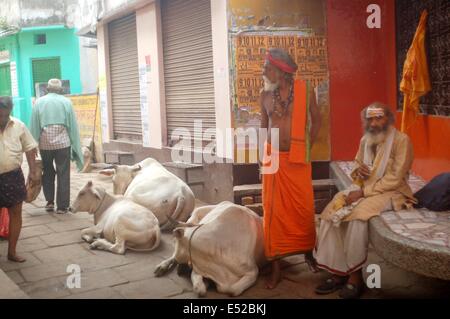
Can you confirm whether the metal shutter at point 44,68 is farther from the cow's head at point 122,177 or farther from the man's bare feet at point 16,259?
the man's bare feet at point 16,259

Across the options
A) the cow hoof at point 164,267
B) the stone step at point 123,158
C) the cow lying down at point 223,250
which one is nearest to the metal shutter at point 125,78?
the stone step at point 123,158

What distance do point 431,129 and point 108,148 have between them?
26.9ft

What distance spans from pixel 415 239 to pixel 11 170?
382cm

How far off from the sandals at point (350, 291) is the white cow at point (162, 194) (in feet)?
9.07

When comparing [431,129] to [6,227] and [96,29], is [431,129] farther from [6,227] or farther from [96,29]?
[96,29]

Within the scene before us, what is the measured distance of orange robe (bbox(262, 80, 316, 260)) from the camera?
4.74m

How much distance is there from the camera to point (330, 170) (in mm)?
7496

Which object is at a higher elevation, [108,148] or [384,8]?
[384,8]

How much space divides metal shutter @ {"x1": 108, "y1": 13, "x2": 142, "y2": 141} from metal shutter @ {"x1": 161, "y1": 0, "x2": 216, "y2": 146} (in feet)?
5.22

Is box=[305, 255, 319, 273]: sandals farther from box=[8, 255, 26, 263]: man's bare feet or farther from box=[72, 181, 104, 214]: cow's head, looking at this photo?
box=[8, 255, 26, 263]: man's bare feet

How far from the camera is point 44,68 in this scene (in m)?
19.7

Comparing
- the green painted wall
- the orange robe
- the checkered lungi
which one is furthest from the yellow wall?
the green painted wall

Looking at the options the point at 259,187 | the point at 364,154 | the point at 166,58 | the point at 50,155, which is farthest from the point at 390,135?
the point at 166,58

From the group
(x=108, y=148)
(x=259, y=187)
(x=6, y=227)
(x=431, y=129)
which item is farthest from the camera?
(x=108, y=148)
